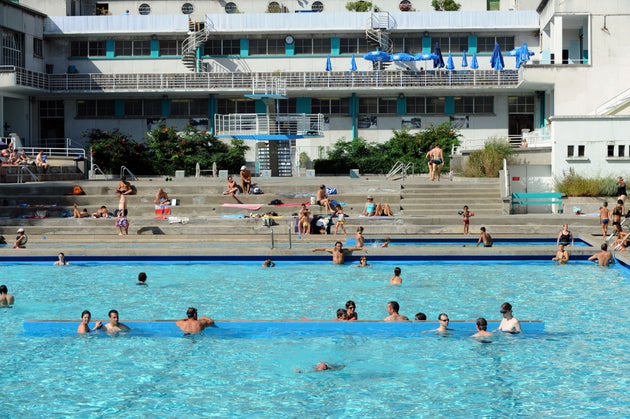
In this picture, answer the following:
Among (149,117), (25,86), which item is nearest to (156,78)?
(149,117)

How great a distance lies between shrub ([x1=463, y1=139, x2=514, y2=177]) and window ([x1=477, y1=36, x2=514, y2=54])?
13.2m

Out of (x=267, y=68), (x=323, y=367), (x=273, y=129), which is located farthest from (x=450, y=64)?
(x=323, y=367)

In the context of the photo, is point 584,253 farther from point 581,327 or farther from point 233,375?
point 233,375

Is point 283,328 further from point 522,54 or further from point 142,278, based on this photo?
point 522,54

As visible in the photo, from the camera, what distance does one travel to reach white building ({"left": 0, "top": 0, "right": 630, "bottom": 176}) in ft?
158

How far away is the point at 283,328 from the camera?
16641mm

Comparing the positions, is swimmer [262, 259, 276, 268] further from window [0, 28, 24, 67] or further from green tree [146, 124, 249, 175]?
window [0, 28, 24, 67]

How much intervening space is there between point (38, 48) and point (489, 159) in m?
26.2

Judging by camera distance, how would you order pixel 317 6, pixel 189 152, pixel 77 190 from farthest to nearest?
pixel 317 6 < pixel 189 152 < pixel 77 190

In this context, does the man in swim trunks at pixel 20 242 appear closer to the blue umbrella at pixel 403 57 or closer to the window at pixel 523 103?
the blue umbrella at pixel 403 57

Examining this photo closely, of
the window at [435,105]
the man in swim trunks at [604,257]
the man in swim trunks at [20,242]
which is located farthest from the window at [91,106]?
the man in swim trunks at [604,257]

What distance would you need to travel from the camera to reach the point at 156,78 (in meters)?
48.9

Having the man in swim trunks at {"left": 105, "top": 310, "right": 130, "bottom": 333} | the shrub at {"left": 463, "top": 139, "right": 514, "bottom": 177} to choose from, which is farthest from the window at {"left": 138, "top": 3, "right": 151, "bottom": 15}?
the man in swim trunks at {"left": 105, "top": 310, "right": 130, "bottom": 333}

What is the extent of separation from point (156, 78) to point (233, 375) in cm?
3642
